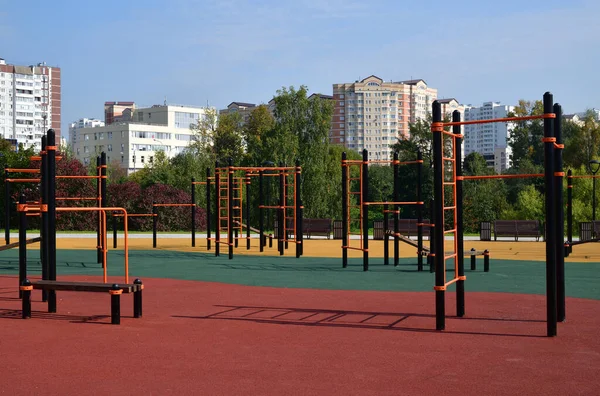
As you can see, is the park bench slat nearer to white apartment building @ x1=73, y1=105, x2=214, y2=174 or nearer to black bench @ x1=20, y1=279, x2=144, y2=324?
black bench @ x1=20, y1=279, x2=144, y2=324

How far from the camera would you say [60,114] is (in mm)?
163375

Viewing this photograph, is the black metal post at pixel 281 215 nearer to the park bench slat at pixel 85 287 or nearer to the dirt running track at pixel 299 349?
the dirt running track at pixel 299 349

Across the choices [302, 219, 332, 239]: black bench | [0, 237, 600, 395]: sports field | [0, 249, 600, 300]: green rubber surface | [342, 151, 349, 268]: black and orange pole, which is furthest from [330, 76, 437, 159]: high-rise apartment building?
[0, 237, 600, 395]: sports field

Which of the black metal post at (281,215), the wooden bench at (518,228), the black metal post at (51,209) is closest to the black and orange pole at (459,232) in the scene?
the black metal post at (51,209)

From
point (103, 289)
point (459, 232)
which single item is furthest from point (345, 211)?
point (103, 289)

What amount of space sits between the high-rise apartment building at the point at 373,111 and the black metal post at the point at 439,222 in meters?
138

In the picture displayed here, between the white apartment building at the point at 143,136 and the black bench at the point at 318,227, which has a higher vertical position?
the white apartment building at the point at 143,136

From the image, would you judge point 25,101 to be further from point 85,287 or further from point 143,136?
point 85,287

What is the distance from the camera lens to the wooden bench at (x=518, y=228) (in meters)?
29.5

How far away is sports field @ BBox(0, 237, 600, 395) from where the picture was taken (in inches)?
237

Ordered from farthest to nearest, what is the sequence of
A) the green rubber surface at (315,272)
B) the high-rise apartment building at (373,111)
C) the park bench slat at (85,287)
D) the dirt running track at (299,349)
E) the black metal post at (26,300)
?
the high-rise apartment building at (373,111)
the green rubber surface at (315,272)
the black metal post at (26,300)
the park bench slat at (85,287)
the dirt running track at (299,349)

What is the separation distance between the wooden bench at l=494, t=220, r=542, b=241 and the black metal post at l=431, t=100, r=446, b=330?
21781 mm

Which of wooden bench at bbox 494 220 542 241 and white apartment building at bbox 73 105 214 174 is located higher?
white apartment building at bbox 73 105 214 174

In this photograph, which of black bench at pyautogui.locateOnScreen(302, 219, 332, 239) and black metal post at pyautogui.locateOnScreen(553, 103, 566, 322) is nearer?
black metal post at pyautogui.locateOnScreen(553, 103, 566, 322)
